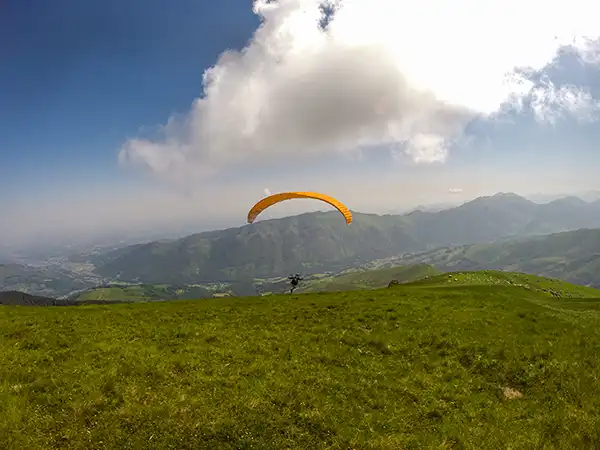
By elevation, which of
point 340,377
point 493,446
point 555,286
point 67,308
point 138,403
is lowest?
point 555,286

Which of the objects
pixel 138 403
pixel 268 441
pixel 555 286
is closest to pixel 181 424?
pixel 138 403

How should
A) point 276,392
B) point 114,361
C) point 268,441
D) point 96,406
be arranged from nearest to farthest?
1. point 268,441
2. point 96,406
3. point 276,392
4. point 114,361

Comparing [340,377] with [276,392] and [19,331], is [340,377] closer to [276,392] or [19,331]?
[276,392]

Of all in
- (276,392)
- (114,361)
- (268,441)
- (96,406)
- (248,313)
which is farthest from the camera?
(248,313)

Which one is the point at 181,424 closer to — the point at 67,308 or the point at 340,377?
the point at 340,377

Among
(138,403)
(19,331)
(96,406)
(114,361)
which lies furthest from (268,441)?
(19,331)

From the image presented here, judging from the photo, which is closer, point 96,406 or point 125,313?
point 96,406

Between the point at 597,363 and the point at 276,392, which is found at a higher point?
the point at 276,392
